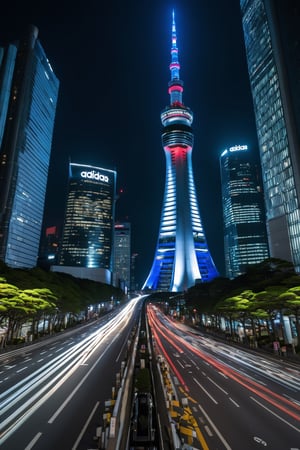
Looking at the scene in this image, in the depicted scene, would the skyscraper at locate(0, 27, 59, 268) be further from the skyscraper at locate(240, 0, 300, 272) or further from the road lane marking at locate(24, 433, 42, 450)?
the road lane marking at locate(24, 433, 42, 450)

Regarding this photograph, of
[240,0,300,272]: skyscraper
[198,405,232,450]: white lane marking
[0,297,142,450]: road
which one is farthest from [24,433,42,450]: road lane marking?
[240,0,300,272]: skyscraper

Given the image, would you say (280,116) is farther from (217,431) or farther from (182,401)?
(217,431)

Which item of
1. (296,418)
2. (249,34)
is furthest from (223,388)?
(249,34)

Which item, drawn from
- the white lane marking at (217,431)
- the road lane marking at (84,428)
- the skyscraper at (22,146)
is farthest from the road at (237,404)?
the skyscraper at (22,146)

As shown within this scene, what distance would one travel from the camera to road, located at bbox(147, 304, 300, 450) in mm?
Answer: 12586

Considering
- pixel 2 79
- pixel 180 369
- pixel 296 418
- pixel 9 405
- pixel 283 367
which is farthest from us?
pixel 2 79

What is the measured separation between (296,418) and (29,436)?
13.9 meters

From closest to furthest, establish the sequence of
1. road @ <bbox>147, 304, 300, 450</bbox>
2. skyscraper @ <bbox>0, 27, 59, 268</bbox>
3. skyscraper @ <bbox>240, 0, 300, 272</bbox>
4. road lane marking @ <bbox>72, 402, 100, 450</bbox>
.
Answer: road lane marking @ <bbox>72, 402, 100, 450</bbox>, road @ <bbox>147, 304, 300, 450</bbox>, skyscraper @ <bbox>240, 0, 300, 272</bbox>, skyscraper @ <bbox>0, 27, 59, 268</bbox>

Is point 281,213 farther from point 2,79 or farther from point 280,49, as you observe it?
point 2,79

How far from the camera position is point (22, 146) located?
156m

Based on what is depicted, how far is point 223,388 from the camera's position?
2048cm

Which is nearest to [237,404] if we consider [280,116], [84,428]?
[84,428]

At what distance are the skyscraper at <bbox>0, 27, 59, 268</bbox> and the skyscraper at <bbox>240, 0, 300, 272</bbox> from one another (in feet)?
411

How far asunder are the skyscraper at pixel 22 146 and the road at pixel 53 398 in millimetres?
127567
